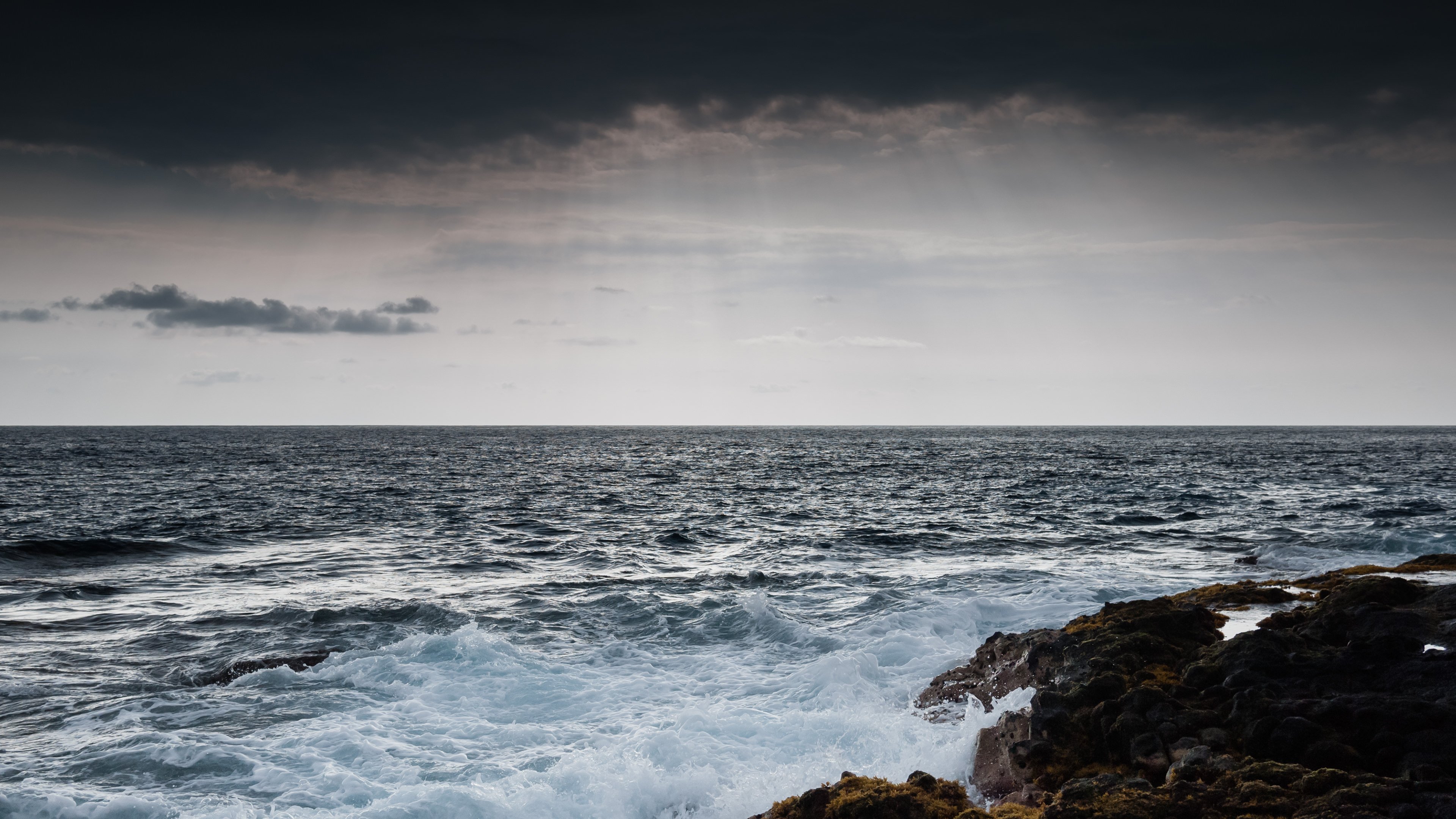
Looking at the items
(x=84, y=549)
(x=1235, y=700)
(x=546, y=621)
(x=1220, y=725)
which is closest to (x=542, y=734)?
(x=546, y=621)

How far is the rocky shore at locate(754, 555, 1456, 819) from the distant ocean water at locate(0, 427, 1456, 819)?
1.36 metres

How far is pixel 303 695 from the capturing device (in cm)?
1178

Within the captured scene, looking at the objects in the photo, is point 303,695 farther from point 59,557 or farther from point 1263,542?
point 1263,542

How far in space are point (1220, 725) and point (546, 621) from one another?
12.6 m

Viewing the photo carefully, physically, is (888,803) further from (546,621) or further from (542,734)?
(546,621)

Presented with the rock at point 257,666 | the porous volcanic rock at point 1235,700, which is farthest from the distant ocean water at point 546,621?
the porous volcanic rock at point 1235,700

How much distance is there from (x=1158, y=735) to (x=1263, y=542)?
2122 centimetres

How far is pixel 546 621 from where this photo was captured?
1620cm

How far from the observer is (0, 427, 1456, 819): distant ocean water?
8.95 m

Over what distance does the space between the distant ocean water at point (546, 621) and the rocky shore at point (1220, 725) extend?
4.47ft

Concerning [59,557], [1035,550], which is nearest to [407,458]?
[59,557]

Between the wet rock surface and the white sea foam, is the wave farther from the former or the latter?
the wet rock surface

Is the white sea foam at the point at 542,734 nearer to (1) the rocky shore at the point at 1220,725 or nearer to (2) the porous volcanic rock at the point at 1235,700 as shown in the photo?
(2) the porous volcanic rock at the point at 1235,700

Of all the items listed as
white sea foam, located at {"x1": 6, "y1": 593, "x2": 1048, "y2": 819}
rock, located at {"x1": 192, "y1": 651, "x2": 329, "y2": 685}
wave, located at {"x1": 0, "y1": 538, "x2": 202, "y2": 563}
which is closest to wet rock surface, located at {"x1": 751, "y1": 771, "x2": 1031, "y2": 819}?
white sea foam, located at {"x1": 6, "y1": 593, "x2": 1048, "y2": 819}
